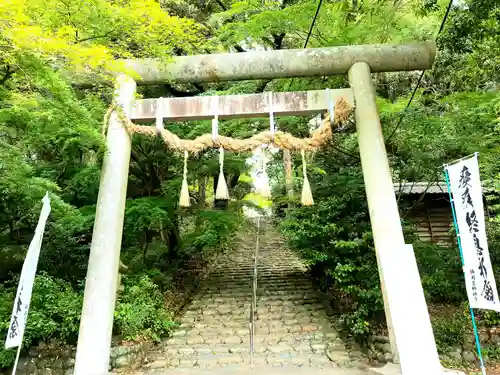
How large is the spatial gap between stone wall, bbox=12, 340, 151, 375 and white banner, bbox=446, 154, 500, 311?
508 centimetres

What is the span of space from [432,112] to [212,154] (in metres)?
5.24

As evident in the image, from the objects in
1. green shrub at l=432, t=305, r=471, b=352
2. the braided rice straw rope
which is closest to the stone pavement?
green shrub at l=432, t=305, r=471, b=352

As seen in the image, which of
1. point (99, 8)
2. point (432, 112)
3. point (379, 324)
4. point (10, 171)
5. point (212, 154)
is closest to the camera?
point (99, 8)

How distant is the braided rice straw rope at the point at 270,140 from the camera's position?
5.94m

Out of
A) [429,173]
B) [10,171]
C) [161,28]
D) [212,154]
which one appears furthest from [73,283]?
[429,173]

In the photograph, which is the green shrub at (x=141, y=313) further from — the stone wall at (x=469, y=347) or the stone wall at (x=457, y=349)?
the stone wall at (x=469, y=347)

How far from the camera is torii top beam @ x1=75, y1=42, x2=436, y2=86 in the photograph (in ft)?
20.7

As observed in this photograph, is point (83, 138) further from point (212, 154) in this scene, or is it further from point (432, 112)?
point (432, 112)

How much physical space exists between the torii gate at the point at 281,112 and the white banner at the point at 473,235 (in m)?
0.92

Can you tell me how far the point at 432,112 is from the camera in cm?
736

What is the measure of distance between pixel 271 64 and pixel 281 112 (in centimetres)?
94

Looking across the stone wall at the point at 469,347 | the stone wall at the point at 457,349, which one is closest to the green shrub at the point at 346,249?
the stone wall at the point at 457,349

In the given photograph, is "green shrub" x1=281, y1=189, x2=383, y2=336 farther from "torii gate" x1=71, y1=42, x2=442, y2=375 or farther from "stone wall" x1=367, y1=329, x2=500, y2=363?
"torii gate" x1=71, y1=42, x2=442, y2=375

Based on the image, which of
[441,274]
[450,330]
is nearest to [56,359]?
[450,330]
